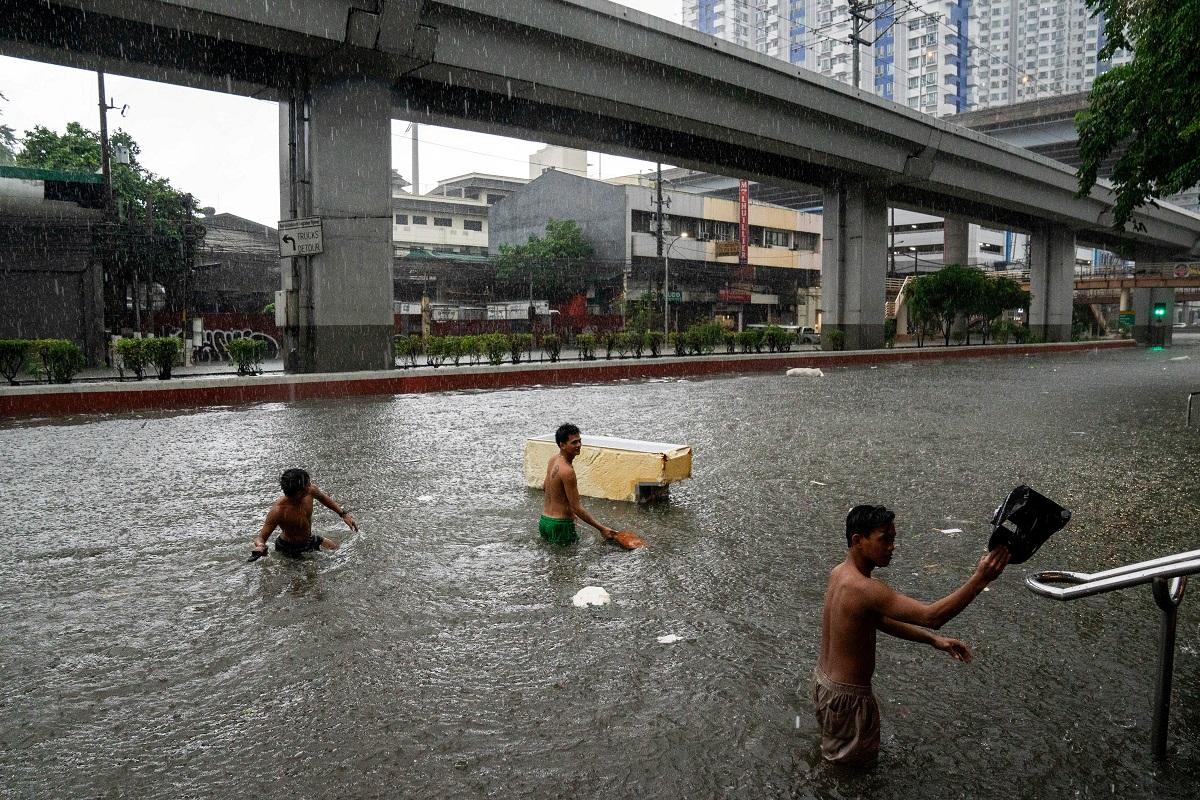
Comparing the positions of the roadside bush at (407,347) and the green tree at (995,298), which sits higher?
the green tree at (995,298)

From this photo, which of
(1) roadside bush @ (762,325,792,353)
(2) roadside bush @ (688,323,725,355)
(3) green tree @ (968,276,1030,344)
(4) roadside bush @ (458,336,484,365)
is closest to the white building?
(2) roadside bush @ (688,323,725,355)

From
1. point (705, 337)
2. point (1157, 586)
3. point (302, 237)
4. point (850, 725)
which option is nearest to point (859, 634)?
point (850, 725)

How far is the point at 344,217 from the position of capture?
1902 centimetres

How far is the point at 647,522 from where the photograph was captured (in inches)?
269

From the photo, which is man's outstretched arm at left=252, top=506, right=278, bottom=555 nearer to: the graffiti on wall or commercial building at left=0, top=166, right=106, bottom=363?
commercial building at left=0, top=166, right=106, bottom=363

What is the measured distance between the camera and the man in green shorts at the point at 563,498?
5805 mm

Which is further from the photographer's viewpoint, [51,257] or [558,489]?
[51,257]

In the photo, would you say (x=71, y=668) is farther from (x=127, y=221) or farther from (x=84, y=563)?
(x=127, y=221)

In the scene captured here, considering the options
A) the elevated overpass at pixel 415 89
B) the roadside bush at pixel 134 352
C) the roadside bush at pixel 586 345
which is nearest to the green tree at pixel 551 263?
the elevated overpass at pixel 415 89

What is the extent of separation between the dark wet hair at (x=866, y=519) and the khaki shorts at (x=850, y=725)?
0.56 meters

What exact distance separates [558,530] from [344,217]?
15.0 m

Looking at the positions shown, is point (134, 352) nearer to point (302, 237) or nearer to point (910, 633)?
point (302, 237)

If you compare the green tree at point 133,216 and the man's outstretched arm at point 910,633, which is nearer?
the man's outstretched arm at point 910,633

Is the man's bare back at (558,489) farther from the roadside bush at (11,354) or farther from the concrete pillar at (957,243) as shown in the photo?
the concrete pillar at (957,243)
